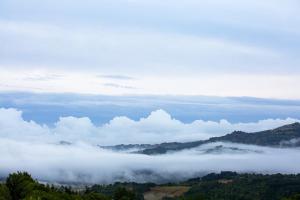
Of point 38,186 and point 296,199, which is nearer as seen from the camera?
point 38,186

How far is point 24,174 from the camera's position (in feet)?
617

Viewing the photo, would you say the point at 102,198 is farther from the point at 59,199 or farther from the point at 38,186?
the point at 59,199

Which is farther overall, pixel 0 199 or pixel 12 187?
pixel 12 187

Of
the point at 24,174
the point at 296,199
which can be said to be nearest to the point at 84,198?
the point at 24,174

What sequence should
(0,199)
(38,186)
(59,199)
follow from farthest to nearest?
1. (38,186)
2. (59,199)
3. (0,199)

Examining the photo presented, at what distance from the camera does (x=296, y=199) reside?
192m

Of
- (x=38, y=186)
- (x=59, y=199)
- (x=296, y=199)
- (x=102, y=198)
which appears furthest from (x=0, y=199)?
(x=296, y=199)

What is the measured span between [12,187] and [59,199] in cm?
3197

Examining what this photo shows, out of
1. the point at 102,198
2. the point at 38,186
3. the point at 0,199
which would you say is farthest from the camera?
the point at 102,198

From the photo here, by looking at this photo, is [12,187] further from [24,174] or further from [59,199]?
[59,199]

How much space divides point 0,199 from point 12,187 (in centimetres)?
3833

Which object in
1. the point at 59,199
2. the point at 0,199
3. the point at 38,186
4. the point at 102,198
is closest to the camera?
the point at 0,199

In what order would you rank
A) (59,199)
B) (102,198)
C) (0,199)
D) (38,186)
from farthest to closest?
(102,198), (38,186), (59,199), (0,199)

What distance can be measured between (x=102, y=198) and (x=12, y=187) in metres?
28.2
